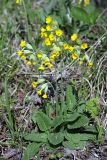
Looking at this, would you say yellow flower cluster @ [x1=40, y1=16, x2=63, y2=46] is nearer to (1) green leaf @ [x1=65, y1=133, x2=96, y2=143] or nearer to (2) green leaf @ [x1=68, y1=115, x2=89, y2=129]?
(2) green leaf @ [x1=68, y1=115, x2=89, y2=129]

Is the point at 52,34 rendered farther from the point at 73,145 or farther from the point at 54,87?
the point at 73,145

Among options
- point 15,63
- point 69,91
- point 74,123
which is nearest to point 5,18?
point 15,63

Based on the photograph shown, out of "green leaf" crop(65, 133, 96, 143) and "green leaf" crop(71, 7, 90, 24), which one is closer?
"green leaf" crop(65, 133, 96, 143)

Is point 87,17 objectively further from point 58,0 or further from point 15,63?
point 15,63

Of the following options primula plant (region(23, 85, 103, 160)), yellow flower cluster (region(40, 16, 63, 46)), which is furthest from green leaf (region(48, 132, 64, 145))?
yellow flower cluster (region(40, 16, 63, 46))


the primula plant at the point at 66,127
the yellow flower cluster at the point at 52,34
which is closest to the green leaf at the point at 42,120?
the primula plant at the point at 66,127

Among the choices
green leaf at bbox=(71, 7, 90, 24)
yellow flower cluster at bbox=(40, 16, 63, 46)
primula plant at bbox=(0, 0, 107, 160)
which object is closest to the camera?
yellow flower cluster at bbox=(40, 16, 63, 46)
